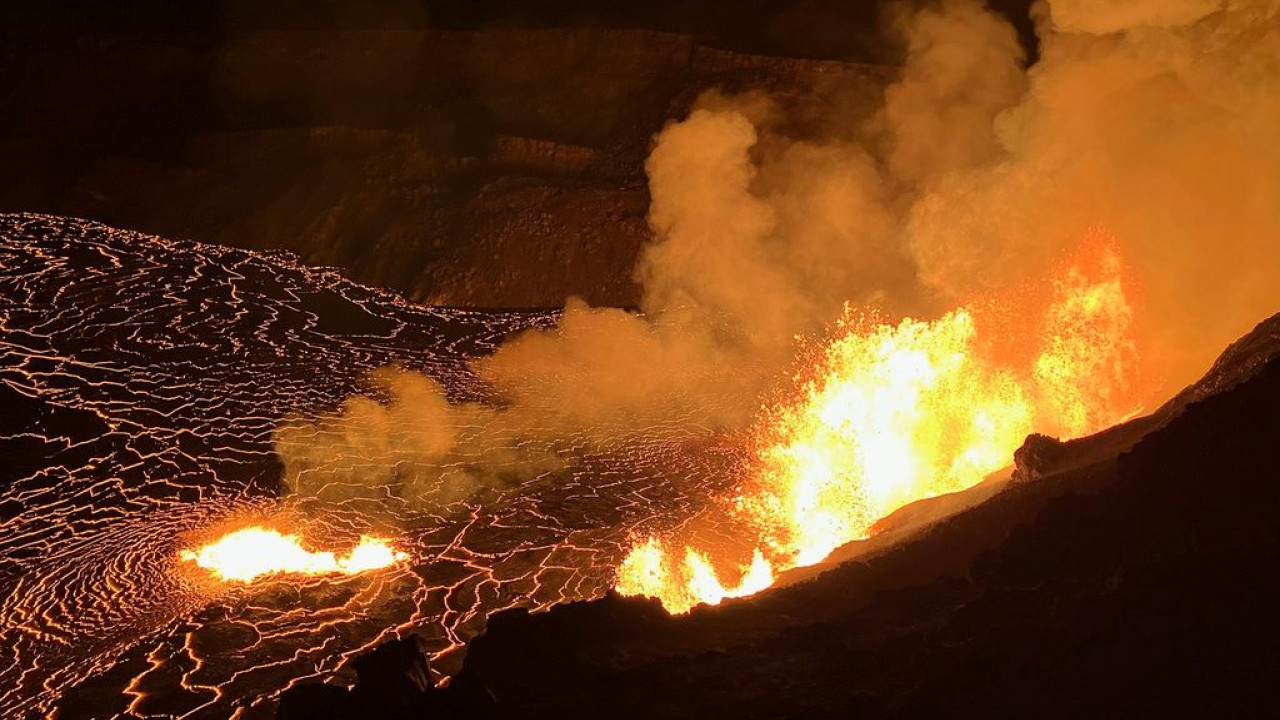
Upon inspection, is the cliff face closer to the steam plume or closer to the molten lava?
the steam plume

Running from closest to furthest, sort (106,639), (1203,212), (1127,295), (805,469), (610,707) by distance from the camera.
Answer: (610,707), (106,639), (1203,212), (1127,295), (805,469)

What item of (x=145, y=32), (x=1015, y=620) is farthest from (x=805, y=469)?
(x=145, y=32)

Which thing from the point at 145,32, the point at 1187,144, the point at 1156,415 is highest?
the point at 145,32

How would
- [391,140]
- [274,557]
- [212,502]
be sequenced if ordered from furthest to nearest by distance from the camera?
[391,140] → [212,502] → [274,557]

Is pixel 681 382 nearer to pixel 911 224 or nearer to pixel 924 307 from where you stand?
pixel 924 307

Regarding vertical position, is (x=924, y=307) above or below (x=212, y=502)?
above

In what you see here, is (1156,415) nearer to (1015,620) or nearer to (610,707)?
(1015,620)

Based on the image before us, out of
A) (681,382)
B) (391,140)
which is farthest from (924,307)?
(391,140)
